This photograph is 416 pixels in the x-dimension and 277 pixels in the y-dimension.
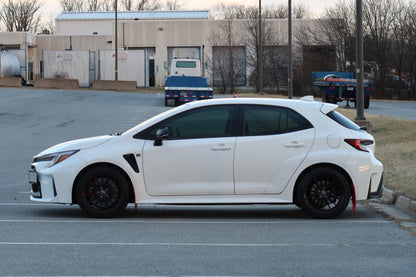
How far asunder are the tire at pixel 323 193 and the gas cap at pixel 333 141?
32 centimetres

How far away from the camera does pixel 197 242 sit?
8031 mm

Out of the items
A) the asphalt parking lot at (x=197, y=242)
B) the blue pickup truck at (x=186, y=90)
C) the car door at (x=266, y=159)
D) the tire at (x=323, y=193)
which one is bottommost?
the asphalt parking lot at (x=197, y=242)

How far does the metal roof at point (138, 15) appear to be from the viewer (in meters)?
87.5

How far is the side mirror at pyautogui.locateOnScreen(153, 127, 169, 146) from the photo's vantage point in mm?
9543

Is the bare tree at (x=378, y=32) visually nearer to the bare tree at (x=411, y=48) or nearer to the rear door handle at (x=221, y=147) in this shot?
the bare tree at (x=411, y=48)

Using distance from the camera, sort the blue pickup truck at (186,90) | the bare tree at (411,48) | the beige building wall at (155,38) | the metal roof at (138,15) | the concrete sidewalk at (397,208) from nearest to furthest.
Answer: the concrete sidewalk at (397,208) < the blue pickup truck at (186,90) < the bare tree at (411,48) < the beige building wall at (155,38) < the metal roof at (138,15)

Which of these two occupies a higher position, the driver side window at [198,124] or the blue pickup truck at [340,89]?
the blue pickup truck at [340,89]

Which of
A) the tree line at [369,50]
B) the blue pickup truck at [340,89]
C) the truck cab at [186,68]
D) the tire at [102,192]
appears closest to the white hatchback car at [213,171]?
the tire at [102,192]

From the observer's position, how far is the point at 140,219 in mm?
9703

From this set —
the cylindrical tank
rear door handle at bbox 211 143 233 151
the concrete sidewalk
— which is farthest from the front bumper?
the cylindrical tank

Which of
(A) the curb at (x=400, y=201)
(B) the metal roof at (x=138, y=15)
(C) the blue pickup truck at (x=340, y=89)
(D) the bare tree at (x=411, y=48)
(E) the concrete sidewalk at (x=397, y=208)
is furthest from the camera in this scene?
(B) the metal roof at (x=138, y=15)

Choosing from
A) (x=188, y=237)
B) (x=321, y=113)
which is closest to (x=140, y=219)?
(x=188, y=237)

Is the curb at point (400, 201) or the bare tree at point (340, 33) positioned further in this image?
the bare tree at point (340, 33)

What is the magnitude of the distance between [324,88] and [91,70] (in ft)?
107
